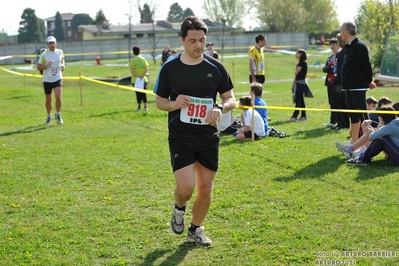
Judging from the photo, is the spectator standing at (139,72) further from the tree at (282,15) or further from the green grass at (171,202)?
the tree at (282,15)

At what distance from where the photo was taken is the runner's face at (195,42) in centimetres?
523

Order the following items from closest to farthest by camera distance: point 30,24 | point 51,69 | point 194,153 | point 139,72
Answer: point 194,153 < point 51,69 < point 139,72 < point 30,24

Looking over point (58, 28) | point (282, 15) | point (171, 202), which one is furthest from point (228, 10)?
point (171, 202)

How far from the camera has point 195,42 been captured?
17.2 ft

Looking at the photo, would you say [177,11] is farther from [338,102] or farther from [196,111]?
[196,111]

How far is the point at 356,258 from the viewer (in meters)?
5.25

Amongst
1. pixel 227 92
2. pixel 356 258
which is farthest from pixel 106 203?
pixel 356 258

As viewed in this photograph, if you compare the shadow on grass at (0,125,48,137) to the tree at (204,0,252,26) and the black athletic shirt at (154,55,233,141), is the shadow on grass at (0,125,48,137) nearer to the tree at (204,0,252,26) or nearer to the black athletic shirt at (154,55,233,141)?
the black athletic shirt at (154,55,233,141)

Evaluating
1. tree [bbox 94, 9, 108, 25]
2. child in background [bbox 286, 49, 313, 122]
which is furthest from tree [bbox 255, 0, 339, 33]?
child in background [bbox 286, 49, 313, 122]

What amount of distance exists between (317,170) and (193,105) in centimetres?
410

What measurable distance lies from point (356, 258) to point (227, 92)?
6.33 ft

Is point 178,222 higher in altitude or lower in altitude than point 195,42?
lower

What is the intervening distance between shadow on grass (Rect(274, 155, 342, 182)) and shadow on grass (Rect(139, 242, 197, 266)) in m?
2.86

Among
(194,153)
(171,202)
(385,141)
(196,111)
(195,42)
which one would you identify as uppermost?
(195,42)
